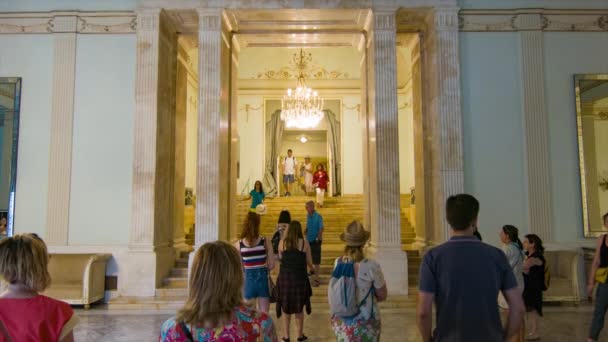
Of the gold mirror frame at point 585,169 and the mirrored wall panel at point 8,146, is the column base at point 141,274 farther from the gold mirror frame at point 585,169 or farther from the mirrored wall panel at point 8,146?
the gold mirror frame at point 585,169

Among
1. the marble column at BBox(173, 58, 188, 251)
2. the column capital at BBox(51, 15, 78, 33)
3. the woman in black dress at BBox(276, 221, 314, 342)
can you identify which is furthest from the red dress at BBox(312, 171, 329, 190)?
the woman in black dress at BBox(276, 221, 314, 342)

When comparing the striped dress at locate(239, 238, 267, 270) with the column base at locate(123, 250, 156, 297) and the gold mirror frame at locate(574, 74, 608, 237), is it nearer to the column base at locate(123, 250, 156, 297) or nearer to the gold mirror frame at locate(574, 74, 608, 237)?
the column base at locate(123, 250, 156, 297)

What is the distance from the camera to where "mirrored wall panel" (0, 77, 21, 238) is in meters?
8.16

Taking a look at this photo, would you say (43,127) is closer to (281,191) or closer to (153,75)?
(153,75)

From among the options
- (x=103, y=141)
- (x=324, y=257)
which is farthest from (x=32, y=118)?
(x=324, y=257)

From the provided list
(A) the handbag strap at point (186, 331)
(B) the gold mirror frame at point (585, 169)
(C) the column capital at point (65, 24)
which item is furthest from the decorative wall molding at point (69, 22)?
(B) the gold mirror frame at point (585, 169)

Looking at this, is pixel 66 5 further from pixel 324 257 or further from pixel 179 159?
pixel 324 257

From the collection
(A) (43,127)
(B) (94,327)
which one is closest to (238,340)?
(B) (94,327)

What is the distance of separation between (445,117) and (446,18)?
179cm

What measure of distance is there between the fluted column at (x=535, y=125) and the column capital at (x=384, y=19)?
231cm

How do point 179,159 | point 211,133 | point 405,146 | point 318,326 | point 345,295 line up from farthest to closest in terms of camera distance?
point 405,146, point 179,159, point 211,133, point 318,326, point 345,295

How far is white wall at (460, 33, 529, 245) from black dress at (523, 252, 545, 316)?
3112 millimetres

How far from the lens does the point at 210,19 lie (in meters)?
8.35

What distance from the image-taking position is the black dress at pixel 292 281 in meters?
4.93
